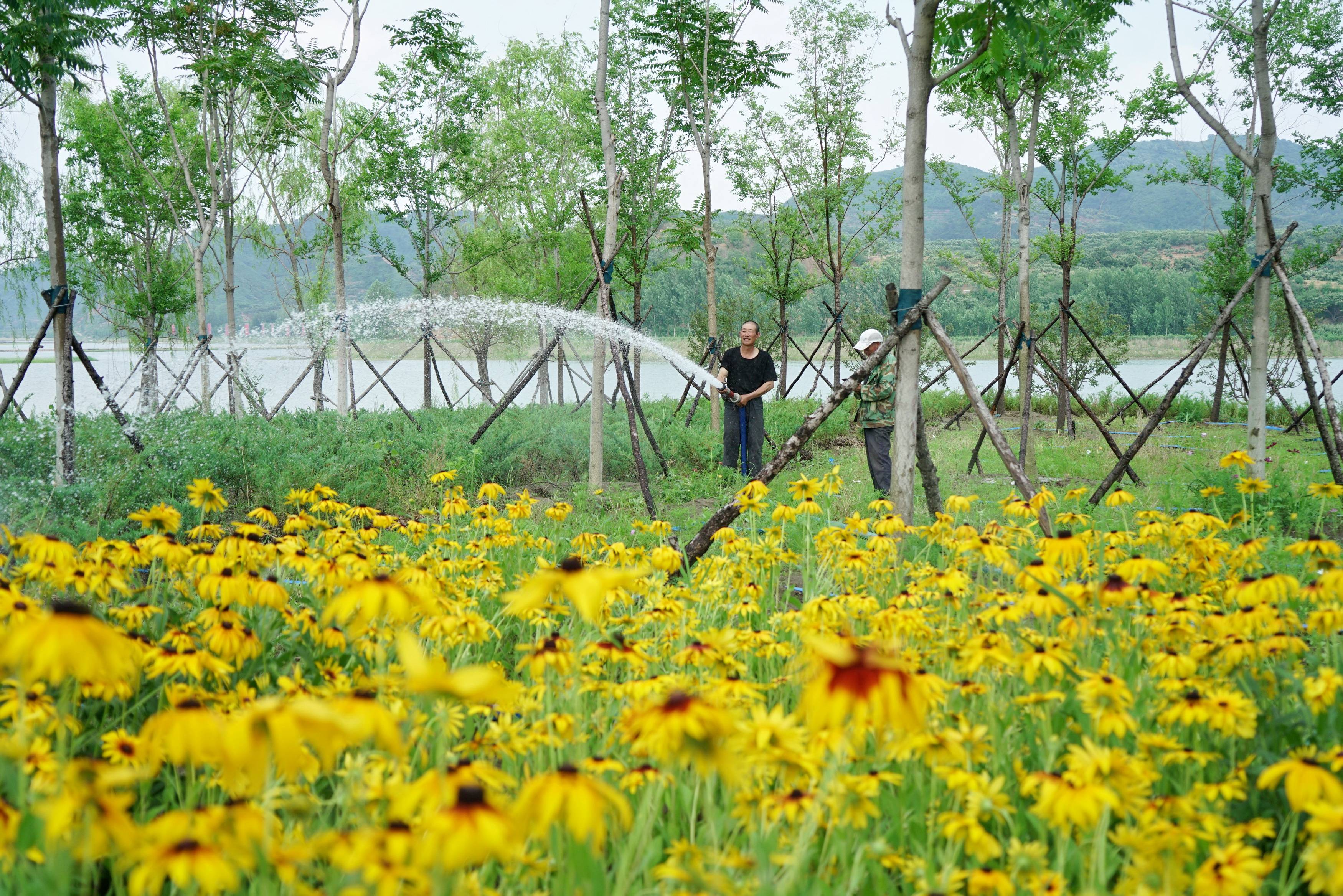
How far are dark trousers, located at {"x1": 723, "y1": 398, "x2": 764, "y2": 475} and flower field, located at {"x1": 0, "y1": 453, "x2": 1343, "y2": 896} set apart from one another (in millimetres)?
5187

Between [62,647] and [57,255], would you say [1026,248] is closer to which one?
[57,255]

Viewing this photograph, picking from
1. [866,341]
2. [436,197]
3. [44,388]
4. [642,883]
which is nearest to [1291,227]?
[866,341]

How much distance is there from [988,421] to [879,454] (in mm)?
2822

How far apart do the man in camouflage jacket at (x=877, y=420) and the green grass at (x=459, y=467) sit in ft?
0.98

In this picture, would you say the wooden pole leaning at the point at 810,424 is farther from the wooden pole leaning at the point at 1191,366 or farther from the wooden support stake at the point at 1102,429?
the wooden support stake at the point at 1102,429

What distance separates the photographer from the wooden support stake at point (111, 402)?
6859 millimetres

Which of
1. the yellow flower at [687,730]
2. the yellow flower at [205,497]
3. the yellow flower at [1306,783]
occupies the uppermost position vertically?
the yellow flower at [205,497]

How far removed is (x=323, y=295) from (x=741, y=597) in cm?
2170

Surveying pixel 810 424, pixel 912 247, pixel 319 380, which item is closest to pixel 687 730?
pixel 810 424

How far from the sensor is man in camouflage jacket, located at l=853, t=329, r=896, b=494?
26.8ft

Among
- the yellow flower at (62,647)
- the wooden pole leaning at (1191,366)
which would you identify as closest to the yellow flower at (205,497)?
the yellow flower at (62,647)

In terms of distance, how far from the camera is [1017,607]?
246 centimetres

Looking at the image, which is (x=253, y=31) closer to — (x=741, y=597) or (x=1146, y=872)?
(x=741, y=597)

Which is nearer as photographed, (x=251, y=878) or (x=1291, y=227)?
(x=251, y=878)
